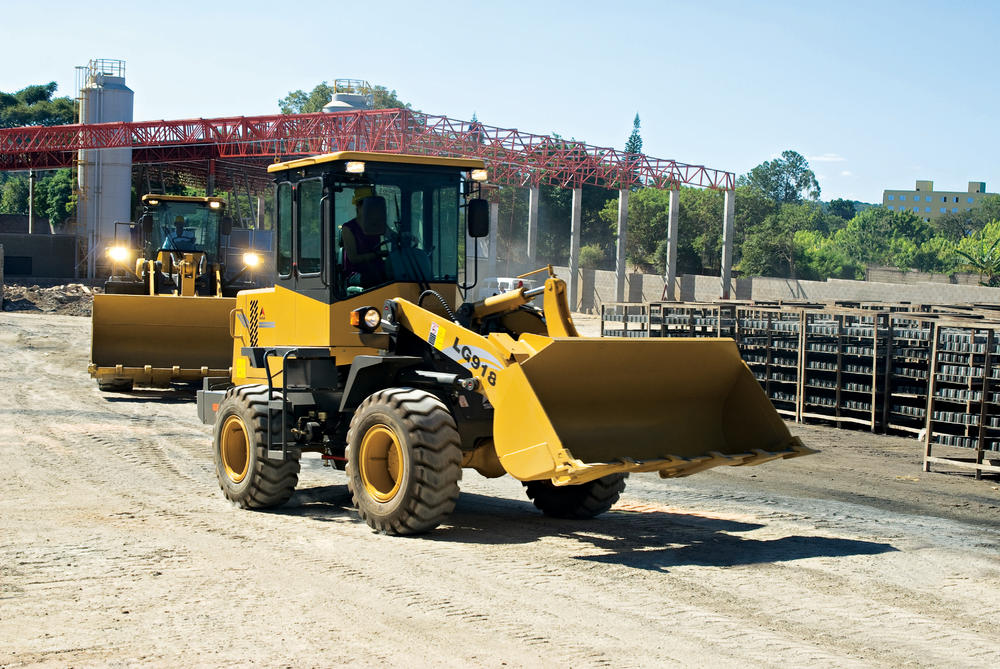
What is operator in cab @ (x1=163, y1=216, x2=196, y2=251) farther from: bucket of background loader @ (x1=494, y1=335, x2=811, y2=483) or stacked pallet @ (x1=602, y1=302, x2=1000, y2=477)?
bucket of background loader @ (x1=494, y1=335, x2=811, y2=483)

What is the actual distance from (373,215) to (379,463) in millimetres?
2043

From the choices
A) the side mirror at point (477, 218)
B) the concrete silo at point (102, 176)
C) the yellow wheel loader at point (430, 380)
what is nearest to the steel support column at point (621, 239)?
the concrete silo at point (102, 176)

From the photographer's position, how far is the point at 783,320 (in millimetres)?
19438

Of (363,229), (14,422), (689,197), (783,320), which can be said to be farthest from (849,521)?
(689,197)

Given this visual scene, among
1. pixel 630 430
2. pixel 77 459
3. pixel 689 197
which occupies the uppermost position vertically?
pixel 689 197

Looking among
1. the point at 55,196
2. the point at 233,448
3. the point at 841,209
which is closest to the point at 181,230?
the point at 233,448

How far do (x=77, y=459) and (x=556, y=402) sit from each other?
6.92m

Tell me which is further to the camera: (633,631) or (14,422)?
(14,422)

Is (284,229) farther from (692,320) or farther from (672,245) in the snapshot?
(672,245)

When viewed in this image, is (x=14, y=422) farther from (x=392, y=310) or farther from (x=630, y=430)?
(x=630, y=430)

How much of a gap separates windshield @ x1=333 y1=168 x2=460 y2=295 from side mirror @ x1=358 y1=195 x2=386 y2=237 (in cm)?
3

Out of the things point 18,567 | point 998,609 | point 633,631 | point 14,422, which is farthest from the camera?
point 14,422

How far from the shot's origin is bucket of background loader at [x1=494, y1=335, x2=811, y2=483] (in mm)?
7617

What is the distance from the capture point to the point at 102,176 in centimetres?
5534
